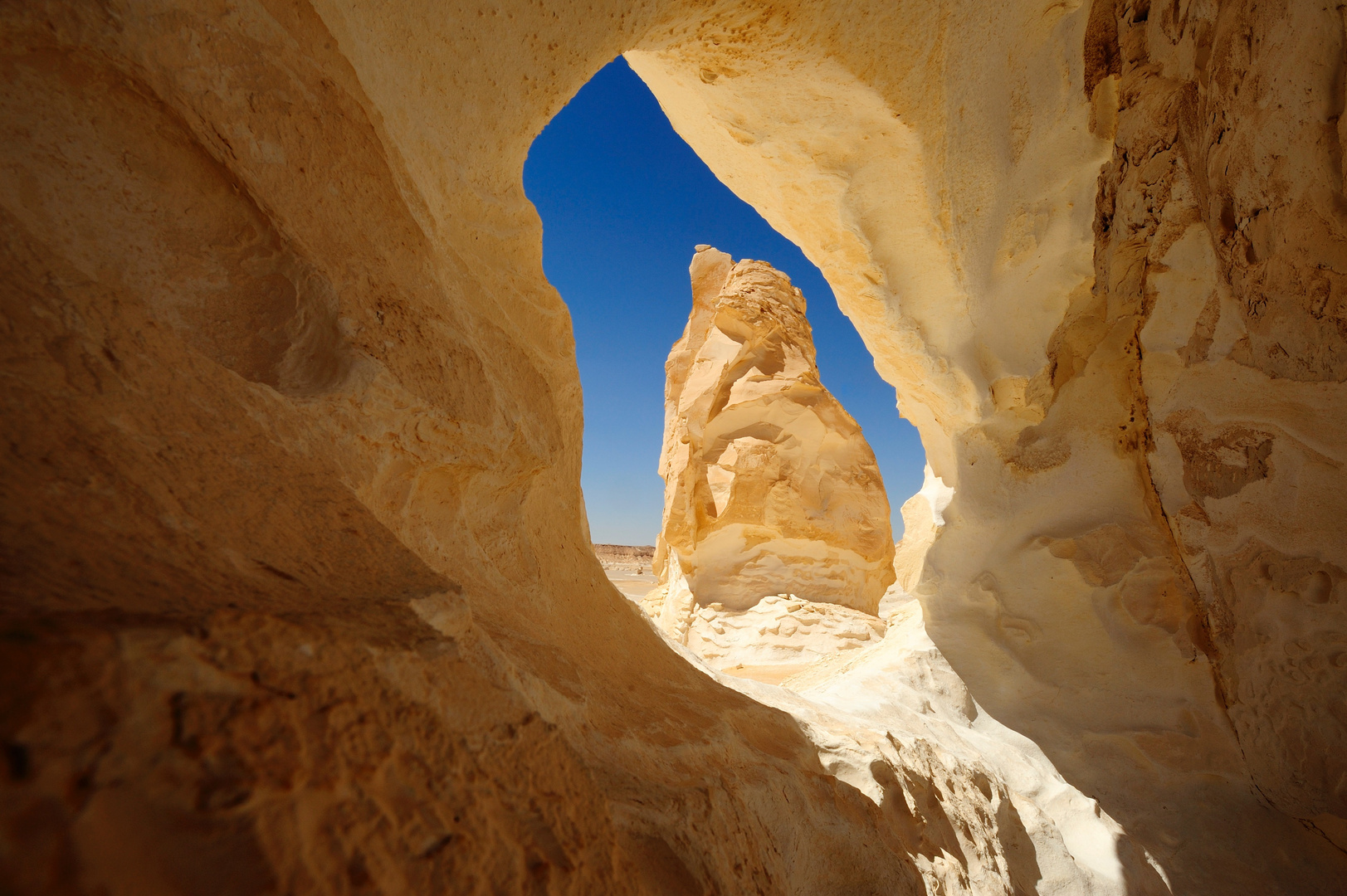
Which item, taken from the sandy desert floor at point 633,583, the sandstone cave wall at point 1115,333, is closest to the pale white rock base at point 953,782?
the sandstone cave wall at point 1115,333

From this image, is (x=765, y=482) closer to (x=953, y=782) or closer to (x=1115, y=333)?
(x=1115, y=333)

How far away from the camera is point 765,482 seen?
23.7 ft

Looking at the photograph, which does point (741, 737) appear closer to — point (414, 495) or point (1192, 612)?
point (414, 495)

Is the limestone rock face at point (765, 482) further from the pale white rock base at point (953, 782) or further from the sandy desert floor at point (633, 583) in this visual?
the sandy desert floor at point (633, 583)

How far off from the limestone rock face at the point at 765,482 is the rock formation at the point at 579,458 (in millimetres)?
3459

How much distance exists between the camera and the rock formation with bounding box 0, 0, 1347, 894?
553mm

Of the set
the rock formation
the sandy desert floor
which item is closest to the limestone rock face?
the rock formation

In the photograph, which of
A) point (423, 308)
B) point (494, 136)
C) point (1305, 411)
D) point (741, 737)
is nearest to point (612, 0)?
point (494, 136)

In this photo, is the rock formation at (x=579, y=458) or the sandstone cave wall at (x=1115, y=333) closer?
the rock formation at (x=579, y=458)

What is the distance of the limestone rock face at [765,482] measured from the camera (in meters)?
7.15

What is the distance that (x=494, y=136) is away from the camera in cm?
181

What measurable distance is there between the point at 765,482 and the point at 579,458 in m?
5.30

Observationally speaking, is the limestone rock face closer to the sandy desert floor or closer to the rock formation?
the rock formation

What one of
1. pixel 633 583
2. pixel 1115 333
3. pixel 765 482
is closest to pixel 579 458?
pixel 1115 333
